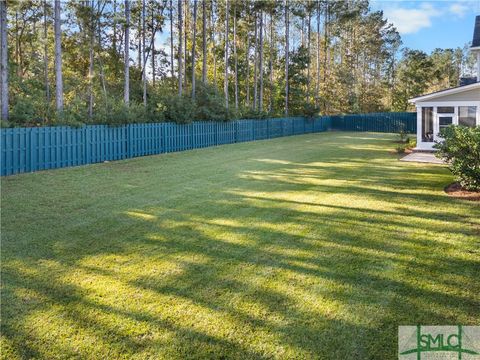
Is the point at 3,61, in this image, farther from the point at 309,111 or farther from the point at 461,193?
the point at 309,111

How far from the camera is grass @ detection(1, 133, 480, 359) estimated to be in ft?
9.38

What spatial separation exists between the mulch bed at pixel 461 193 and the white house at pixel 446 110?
768 cm

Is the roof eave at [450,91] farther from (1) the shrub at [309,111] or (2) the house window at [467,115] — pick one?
(1) the shrub at [309,111]

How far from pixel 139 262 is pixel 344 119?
3343 cm

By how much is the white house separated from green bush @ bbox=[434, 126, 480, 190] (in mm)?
7781

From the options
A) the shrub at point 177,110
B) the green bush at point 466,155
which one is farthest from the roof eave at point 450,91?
the shrub at point 177,110

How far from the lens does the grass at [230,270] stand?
2.86 metres

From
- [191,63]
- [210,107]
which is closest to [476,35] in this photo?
[210,107]

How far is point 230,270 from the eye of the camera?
405 cm

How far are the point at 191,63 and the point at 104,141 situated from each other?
20189mm

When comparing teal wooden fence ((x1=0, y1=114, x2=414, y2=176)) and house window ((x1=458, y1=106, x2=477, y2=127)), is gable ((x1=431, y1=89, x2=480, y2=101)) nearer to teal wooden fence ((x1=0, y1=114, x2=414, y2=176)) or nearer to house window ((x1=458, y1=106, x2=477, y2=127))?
house window ((x1=458, y1=106, x2=477, y2=127))

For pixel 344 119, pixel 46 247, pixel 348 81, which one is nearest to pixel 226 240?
pixel 46 247

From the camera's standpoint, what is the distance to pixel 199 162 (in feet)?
41.3

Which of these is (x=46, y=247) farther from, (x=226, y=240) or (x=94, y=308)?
(x=226, y=240)
